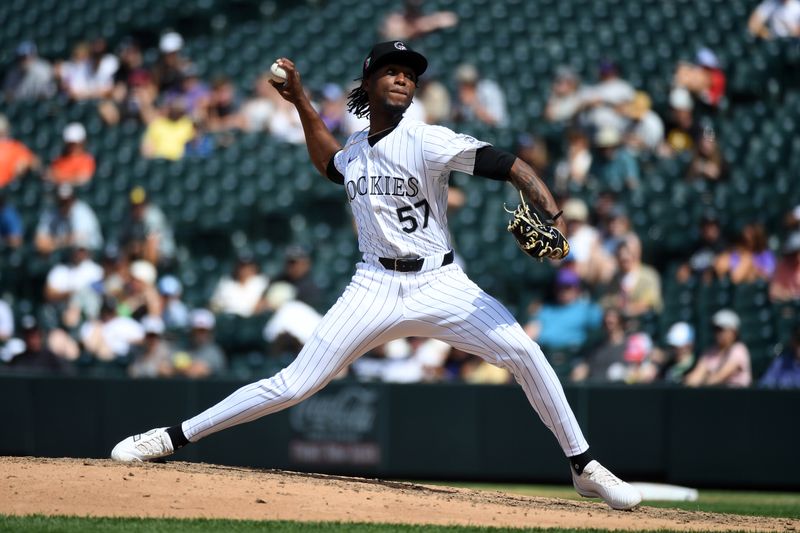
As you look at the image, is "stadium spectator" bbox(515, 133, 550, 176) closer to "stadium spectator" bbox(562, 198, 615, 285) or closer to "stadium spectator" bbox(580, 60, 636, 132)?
"stadium spectator" bbox(580, 60, 636, 132)

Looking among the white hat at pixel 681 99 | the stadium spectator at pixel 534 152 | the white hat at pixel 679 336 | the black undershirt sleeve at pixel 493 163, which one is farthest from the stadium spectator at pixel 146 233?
the black undershirt sleeve at pixel 493 163

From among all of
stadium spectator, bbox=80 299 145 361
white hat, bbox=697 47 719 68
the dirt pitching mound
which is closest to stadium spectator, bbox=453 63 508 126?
white hat, bbox=697 47 719 68

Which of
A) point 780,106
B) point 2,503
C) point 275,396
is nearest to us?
point 2,503

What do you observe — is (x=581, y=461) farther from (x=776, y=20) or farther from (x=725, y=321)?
(x=776, y=20)

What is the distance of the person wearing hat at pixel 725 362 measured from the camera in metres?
8.59

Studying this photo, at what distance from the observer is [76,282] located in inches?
395

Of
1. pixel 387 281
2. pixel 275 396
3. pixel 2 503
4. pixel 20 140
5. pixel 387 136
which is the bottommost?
pixel 2 503

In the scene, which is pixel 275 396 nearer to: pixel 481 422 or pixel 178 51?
pixel 481 422

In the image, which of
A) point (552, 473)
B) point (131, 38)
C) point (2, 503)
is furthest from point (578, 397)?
point (131, 38)

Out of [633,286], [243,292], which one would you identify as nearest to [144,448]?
[243,292]

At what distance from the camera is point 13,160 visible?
11.5 meters

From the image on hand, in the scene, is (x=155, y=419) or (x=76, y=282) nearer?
(x=155, y=419)

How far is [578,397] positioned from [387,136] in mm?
4193

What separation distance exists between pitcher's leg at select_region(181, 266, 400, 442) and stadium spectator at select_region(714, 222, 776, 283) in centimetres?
526
